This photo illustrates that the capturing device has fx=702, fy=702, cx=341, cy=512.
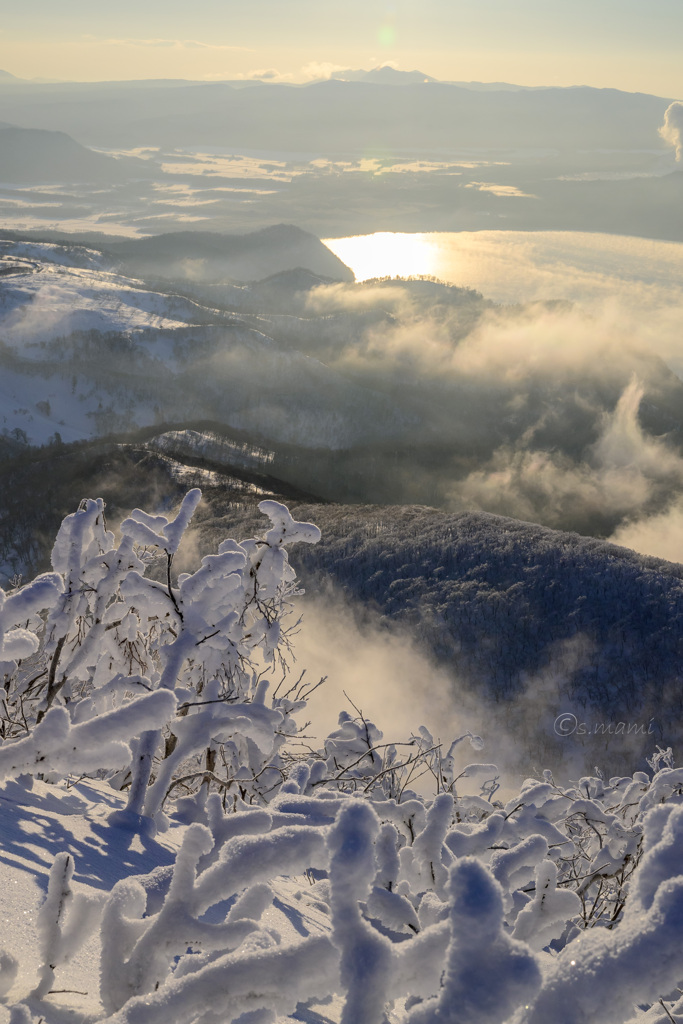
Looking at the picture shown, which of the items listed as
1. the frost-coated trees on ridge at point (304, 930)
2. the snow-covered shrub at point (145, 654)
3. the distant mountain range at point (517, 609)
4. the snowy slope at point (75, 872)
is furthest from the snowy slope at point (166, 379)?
the frost-coated trees on ridge at point (304, 930)

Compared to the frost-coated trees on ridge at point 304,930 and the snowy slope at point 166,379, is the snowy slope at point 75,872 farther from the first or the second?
the snowy slope at point 166,379

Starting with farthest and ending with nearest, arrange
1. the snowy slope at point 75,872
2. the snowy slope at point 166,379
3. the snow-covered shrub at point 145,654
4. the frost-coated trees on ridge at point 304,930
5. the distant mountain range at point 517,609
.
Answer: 1. the snowy slope at point 166,379
2. the distant mountain range at point 517,609
3. the snow-covered shrub at point 145,654
4. the snowy slope at point 75,872
5. the frost-coated trees on ridge at point 304,930

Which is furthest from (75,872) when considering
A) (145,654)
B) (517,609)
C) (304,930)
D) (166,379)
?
(166,379)

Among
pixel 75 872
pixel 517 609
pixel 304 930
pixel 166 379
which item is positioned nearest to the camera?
pixel 75 872

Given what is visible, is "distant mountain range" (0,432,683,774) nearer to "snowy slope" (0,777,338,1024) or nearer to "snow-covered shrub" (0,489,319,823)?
"snow-covered shrub" (0,489,319,823)

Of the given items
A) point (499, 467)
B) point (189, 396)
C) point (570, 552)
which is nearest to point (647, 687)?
point (570, 552)

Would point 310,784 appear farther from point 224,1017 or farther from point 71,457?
point 71,457

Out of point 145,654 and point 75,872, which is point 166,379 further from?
point 75,872

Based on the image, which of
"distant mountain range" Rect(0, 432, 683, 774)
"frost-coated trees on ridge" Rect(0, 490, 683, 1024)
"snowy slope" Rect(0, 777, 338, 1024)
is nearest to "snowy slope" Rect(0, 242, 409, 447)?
"distant mountain range" Rect(0, 432, 683, 774)

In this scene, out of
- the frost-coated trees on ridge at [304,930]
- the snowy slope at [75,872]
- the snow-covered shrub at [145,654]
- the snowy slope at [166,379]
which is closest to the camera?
the frost-coated trees on ridge at [304,930]

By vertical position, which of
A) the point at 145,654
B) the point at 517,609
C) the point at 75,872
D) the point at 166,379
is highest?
the point at 75,872

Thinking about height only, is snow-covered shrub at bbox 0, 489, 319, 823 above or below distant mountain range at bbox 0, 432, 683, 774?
above

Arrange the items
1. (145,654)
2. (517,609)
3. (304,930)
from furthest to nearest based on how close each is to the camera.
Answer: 1. (517,609)
2. (145,654)
3. (304,930)
